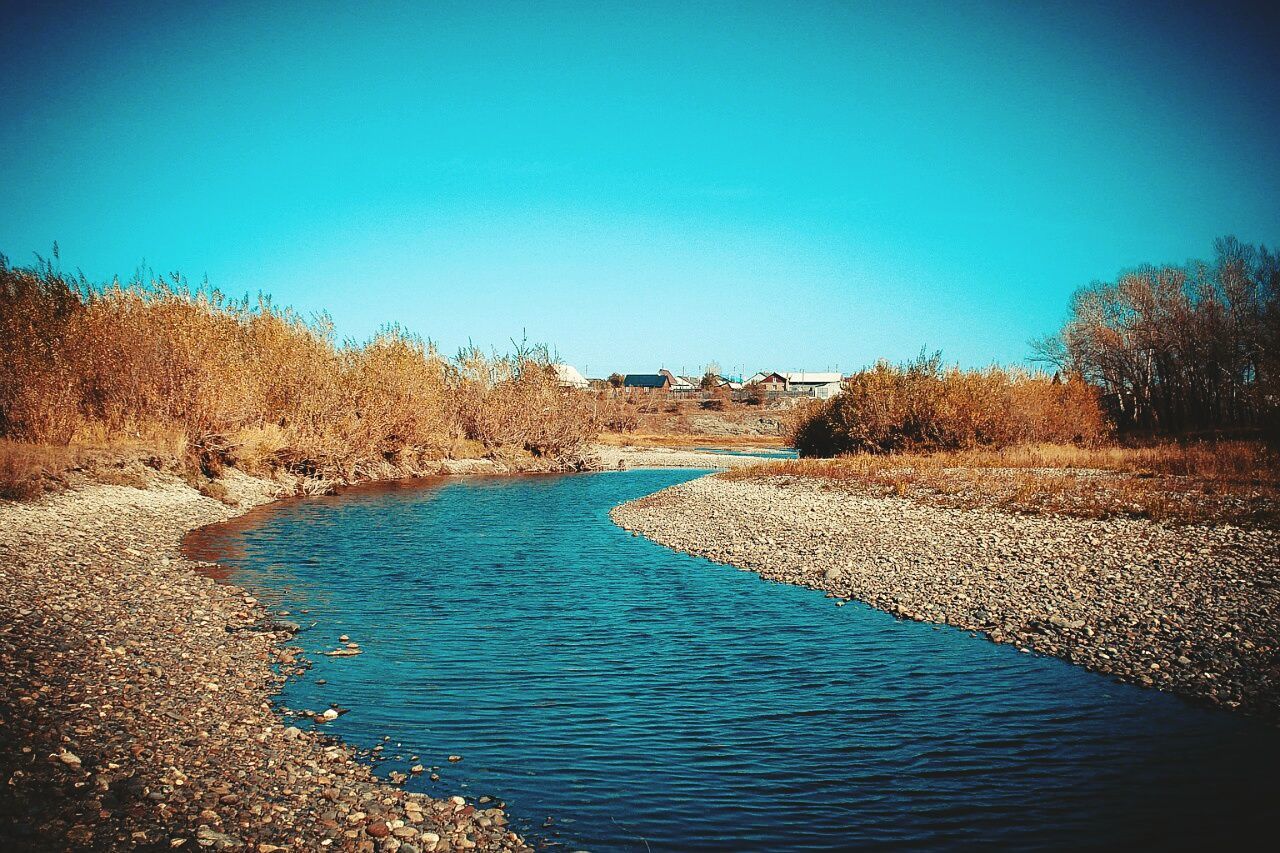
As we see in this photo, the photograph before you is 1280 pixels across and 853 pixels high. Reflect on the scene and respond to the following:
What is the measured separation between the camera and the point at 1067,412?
4459 cm

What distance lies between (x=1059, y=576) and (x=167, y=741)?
15138 mm

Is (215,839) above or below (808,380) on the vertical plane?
Result: below

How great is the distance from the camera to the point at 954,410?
42.1m

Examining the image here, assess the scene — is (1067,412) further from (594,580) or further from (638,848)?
(638,848)

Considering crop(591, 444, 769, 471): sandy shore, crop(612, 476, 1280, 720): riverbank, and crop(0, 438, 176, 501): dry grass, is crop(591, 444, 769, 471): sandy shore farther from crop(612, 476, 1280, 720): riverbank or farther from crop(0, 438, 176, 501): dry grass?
crop(0, 438, 176, 501): dry grass

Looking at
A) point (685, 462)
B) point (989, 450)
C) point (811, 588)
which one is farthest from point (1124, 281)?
point (811, 588)

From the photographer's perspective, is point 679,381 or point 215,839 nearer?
point 215,839

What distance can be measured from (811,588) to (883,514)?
27.3 ft

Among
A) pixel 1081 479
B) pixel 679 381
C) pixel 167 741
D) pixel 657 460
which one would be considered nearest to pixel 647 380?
pixel 679 381

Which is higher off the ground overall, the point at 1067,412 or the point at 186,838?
the point at 1067,412

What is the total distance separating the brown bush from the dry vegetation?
27.3 meters

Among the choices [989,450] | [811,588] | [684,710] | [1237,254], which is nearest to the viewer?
[684,710]

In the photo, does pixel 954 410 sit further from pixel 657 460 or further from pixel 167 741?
pixel 167 741

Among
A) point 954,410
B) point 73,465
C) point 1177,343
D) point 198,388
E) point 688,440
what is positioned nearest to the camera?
point 73,465
